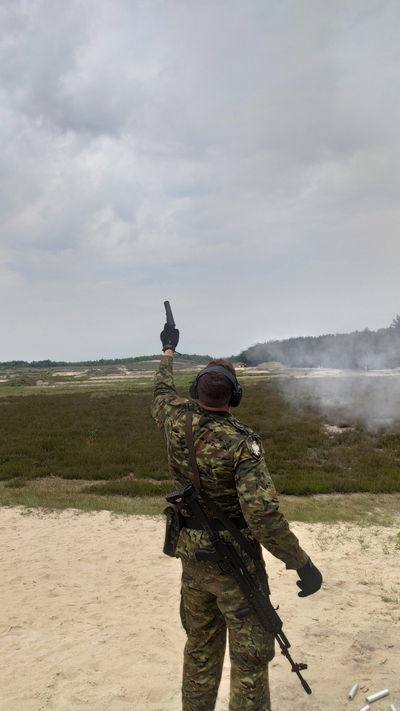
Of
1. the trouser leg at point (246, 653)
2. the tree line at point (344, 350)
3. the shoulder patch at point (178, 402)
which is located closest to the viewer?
the trouser leg at point (246, 653)

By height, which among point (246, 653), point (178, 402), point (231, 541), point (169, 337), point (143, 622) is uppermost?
point (169, 337)

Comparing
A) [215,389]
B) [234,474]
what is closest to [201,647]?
[234,474]

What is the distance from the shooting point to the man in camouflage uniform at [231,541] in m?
2.79

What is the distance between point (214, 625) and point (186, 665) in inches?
14.6

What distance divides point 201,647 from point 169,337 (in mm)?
2276

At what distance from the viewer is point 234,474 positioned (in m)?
2.88

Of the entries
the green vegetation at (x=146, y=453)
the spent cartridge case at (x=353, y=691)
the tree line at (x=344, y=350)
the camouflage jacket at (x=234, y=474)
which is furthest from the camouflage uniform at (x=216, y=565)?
the tree line at (x=344, y=350)

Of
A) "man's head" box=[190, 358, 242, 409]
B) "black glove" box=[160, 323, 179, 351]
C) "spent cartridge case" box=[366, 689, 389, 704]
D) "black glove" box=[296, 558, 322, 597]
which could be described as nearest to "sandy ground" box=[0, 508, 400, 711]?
"spent cartridge case" box=[366, 689, 389, 704]

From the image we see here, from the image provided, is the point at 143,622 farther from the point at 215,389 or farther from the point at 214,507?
the point at 215,389

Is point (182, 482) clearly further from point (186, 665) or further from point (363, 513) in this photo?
point (363, 513)

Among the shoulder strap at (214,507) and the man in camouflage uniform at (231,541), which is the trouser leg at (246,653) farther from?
the shoulder strap at (214,507)

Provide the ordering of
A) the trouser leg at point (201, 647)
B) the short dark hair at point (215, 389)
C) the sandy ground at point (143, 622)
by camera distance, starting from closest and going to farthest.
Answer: the short dark hair at point (215, 389), the trouser leg at point (201, 647), the sandy ground at point (143, 622)

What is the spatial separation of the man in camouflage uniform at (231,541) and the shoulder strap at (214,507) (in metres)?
0.03

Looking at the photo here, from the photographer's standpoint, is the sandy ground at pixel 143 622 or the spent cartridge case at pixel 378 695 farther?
the sandy ground at pixel 143 622
